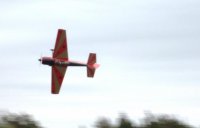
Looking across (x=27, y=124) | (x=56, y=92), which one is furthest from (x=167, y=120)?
(x=56, y=92)

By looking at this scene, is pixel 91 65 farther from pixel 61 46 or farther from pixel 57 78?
pixel 57 78

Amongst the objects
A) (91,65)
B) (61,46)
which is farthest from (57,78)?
(91,65)

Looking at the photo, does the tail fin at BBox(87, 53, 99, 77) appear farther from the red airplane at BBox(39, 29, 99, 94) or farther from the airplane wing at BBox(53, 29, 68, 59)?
the airplane wing at BBox(53, 29, 68, 59)

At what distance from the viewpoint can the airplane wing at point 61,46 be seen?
9638 cm

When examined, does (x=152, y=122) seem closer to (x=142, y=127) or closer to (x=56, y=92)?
(x=142, y=127)

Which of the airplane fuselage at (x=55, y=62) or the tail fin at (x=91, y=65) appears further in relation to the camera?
the tail fin at (x=91, y=65)

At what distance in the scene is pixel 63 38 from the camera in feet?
319

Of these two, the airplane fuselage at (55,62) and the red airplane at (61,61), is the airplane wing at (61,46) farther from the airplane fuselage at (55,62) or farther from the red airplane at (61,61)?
the airplane fuselage at (55,62)

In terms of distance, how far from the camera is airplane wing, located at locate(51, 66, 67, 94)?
97.4 metres

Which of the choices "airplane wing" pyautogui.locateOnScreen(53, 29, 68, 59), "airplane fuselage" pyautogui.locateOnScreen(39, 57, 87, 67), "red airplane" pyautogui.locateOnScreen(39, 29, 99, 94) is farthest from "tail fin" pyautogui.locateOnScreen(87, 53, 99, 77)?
"airplane wing" pyautogui.locateOnScreen(53, 29, 68, 59)

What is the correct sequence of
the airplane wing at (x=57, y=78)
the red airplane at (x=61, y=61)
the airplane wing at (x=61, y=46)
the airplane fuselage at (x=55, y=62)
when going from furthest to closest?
1. the airplane wing at (x=57, y=78)
2. the airplane wing at (x=61, y=46)
3. the red airplane at (x=61, y=61)
4. the airplane fuselage at (x=55, y=62)

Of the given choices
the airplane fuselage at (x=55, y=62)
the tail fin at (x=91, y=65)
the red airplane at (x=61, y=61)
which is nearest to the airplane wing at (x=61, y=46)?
the red airplane at (x=61, y=61)

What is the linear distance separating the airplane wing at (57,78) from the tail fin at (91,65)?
2.55 meters

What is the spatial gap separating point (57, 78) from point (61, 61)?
301 cm
